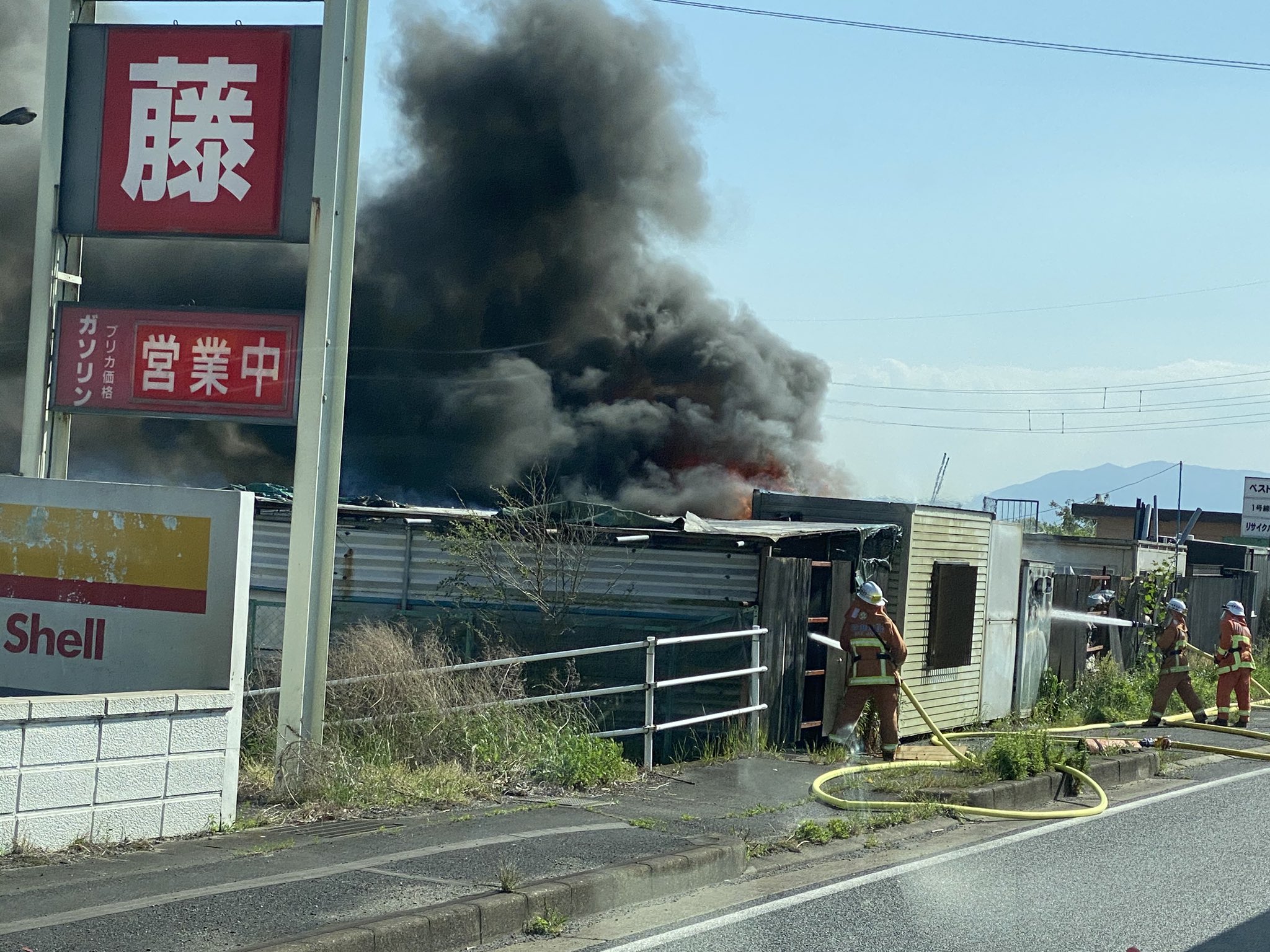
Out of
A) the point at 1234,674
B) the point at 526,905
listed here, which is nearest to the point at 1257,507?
the point at 1234,674

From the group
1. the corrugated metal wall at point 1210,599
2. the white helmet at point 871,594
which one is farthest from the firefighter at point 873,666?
the corrugated metal wall at point 1210,599

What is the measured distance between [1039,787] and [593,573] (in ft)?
14.3

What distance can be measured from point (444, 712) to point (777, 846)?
2411 mm

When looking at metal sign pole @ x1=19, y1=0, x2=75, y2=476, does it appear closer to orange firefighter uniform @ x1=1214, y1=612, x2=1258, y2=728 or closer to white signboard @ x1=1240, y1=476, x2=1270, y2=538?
orange firefighter uniform @ x1=1214, y1=612, x2=1258, y2=728

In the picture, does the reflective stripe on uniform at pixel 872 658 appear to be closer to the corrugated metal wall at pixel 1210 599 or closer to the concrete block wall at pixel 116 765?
the concrete block wall at pixel 116 765

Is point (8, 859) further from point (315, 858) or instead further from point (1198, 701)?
point (1198, 701)

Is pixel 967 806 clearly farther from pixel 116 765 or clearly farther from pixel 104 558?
pixel 104 558

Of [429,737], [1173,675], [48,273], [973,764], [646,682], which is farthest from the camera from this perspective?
[1173,675]

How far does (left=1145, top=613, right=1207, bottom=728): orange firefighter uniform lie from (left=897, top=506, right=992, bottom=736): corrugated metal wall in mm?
2088

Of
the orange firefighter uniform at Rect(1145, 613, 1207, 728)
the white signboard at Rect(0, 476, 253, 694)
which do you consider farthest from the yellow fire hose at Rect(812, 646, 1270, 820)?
the white signboard at Rect(0, 476, 253, 694)

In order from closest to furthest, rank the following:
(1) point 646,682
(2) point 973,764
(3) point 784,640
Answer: (1) point 646,682, (2) point 973,764, (3) point 784,640

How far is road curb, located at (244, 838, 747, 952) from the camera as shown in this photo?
4879 mm

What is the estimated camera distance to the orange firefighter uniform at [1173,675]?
14297mm

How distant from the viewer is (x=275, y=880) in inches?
223
